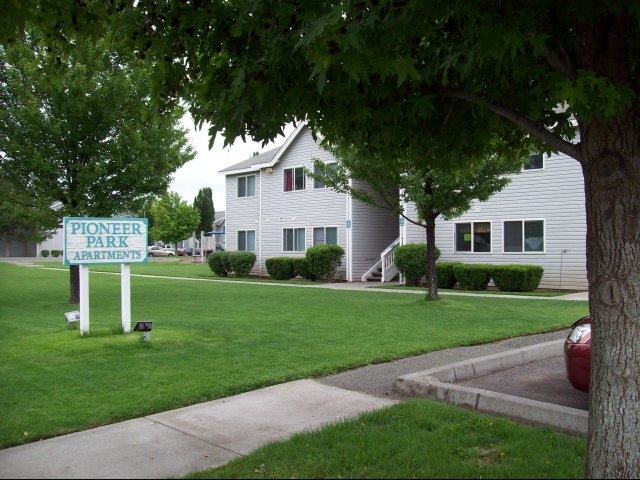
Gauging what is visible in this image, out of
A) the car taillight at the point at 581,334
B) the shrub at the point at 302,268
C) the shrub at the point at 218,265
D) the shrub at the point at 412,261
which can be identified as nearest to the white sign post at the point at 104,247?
the car taillight at the point at 581,334

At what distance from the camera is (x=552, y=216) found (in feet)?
63.5

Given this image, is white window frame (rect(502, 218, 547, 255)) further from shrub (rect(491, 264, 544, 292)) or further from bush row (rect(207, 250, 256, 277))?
bush row (rect(207, 250, 256, 277))

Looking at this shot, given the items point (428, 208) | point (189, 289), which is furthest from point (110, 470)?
point (189, 289)

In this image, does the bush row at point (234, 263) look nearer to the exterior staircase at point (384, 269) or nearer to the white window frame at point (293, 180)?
the white window frame at point (293, 180)

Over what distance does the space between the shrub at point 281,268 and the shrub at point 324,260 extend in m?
1.28

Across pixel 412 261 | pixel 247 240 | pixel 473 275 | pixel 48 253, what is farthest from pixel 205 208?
pixel 473 275

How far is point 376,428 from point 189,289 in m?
16.2

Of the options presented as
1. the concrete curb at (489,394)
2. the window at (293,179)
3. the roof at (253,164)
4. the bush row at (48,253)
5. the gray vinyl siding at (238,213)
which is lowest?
the concrete curb at (489,394)

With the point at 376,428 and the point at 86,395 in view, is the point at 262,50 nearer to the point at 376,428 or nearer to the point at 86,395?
the point at 376,428

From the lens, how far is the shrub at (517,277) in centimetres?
1864

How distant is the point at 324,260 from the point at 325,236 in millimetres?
1980

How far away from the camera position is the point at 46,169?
46.6 ft

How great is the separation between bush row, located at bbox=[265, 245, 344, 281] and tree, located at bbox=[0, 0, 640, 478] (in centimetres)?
1984

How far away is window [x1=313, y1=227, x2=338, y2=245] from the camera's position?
1010 inches
